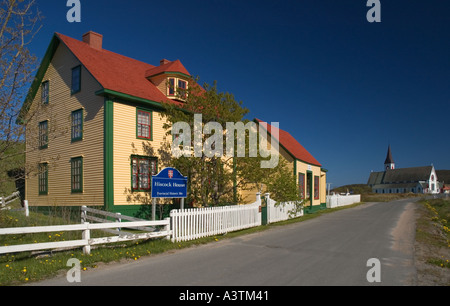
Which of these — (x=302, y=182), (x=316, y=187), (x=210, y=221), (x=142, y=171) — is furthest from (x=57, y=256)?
(x=316, y=187)

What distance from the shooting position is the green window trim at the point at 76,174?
18.2 m

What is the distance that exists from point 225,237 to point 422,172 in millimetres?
116694

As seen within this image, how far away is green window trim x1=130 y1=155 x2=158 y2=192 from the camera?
58.1 feet

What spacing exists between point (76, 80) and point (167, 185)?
10.1 meters

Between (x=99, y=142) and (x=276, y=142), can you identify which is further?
(x=276, y=142)

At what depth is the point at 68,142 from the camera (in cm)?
1916

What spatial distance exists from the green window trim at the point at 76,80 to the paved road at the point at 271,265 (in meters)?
12.2

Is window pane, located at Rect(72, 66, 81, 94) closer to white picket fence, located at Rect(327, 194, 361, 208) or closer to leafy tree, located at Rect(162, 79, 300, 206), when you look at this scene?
leafy tree, located at Rect(162, 79, 300, 206)

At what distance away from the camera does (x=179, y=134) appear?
16531 millimetres

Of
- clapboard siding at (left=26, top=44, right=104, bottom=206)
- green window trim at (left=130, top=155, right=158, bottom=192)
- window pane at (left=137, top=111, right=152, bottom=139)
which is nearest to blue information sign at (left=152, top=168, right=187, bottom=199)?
green window trim at (left=130, top=155, right=158, bottom=192)

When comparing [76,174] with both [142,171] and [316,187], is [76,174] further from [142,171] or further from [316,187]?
[316,187]

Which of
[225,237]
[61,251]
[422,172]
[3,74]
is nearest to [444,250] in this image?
[225,237]

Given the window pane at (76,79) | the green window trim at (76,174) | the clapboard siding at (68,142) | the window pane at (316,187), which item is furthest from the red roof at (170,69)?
the window pane at (316,187)
